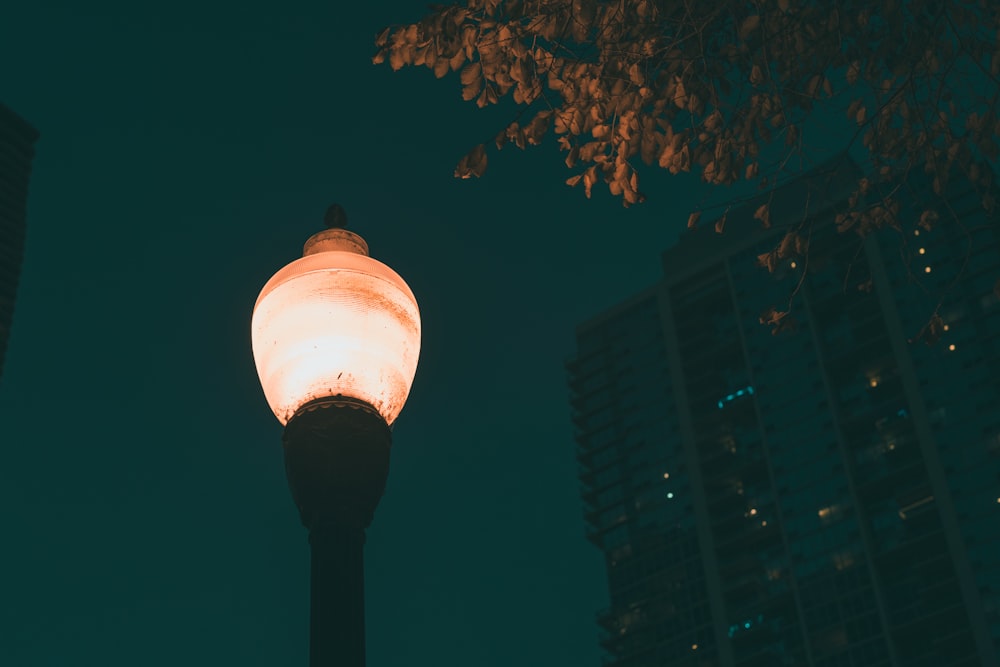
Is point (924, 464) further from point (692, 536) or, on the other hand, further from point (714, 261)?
point (714, 261)

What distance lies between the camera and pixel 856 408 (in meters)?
115

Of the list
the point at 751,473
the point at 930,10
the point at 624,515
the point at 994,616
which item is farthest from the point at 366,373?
the point at 624,515

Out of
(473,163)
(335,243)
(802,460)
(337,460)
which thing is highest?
(802,460)

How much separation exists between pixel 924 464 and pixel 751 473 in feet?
52.5

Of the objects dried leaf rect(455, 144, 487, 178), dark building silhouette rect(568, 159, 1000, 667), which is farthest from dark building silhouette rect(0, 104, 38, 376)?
dried leaf rect(455, 144, 487, 178)

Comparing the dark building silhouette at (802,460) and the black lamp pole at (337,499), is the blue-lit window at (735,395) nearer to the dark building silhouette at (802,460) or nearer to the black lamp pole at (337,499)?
the dark building silhouette at (802,460)

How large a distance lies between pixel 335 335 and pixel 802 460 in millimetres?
113224

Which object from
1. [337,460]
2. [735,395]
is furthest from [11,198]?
[337,460]

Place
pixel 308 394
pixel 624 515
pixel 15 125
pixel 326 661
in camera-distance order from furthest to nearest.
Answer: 1. pixel 624 515
2. pixel 15 125
3. pixel 308 394
4. pixel 326 661

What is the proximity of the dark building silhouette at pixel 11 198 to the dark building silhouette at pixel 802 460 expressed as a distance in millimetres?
51837

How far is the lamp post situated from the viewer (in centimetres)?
→ 491

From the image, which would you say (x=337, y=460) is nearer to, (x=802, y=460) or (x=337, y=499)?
(x=337, y=499)

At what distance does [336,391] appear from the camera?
5.39 meters

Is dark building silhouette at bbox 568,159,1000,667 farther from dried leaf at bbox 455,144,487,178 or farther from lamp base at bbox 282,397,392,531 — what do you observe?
lamp base at bbox 282,397,392,531
